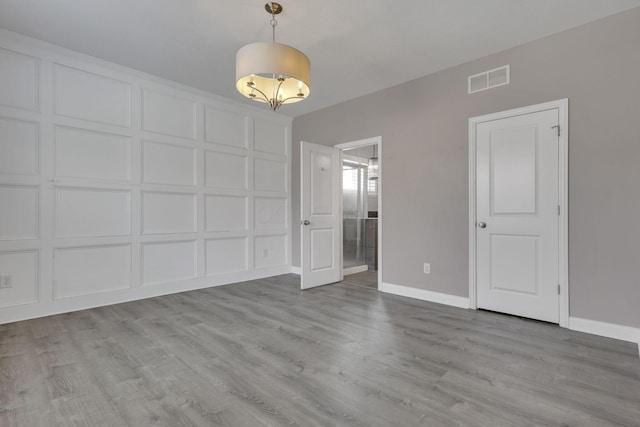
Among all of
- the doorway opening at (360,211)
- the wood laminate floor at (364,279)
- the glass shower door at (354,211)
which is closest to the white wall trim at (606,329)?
the wood laminate floor at (364,279)

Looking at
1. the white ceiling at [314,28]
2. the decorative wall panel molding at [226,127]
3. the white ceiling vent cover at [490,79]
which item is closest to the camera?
the white ceiling at [314,28]

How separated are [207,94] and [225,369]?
367 cm

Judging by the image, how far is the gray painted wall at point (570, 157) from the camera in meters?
2.57

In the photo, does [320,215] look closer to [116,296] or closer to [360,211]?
[360,211]

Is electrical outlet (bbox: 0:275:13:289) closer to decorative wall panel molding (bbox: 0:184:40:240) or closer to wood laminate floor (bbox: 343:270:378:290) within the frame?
decorative wall panel molding (bbox: 0:184:40:240)

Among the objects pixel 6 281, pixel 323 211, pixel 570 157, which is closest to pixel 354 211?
pixel 323 211

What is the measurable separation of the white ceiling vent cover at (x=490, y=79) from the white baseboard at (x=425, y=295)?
7.65ft

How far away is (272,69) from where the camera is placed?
209cm

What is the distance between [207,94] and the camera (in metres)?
4.34

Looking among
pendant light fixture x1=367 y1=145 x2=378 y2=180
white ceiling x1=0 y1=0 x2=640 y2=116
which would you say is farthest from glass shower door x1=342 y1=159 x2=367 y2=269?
white ceiling x1=0 y1=0 x2=640 y2=116

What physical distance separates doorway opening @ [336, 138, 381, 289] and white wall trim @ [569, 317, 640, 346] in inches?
118

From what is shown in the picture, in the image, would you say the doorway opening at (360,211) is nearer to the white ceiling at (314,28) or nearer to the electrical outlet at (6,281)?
the white ceiling at (314,28)

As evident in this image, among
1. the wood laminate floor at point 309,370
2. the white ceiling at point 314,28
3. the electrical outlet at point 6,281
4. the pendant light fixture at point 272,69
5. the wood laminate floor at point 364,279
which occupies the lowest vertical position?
the wood laminate floor at point 364,279

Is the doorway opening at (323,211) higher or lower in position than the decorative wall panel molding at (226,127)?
lower
